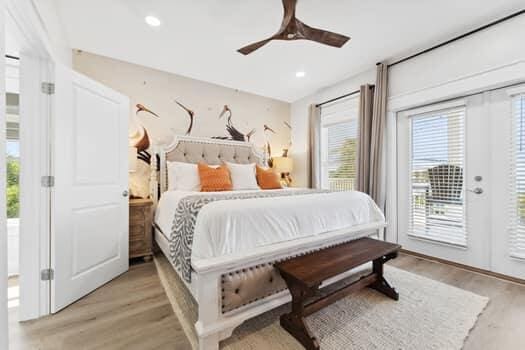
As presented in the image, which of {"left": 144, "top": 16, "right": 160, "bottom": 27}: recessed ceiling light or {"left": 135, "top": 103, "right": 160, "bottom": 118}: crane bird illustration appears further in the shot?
{"left": 135, "top": 103, "right": 160, "bottom": 118}: crane bird illustration

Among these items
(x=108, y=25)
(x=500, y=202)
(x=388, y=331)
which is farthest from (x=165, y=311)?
(x=500, y=202)

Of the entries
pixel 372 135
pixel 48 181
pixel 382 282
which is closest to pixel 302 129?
pixel 372 135

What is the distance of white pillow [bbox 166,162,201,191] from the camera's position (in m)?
3.00

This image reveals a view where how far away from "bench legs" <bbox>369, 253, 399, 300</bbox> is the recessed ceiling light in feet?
10.4

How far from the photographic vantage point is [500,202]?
92.5 inches

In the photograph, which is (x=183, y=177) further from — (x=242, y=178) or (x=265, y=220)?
(x=265, y=220)

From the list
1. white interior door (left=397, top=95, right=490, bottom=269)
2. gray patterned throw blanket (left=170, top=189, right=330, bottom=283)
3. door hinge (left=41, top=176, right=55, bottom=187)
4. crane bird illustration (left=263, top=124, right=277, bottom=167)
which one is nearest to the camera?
gray patterned throw blanket (left=170, top=189, right=330, bottom=283)

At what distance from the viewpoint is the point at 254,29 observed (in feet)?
8.10

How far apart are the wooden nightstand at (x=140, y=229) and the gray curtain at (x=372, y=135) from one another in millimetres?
2987

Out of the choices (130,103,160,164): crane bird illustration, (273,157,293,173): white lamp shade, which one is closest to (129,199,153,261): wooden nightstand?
(130,103,160,164): crane bird illustration

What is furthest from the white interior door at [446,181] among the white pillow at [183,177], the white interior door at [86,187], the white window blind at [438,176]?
the white interior door at [86,187]

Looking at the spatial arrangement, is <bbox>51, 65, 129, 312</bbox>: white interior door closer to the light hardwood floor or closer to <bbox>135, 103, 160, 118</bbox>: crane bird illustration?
the light hardwood floor

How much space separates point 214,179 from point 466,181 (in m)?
3.00

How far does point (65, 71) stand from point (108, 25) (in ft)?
2.95
